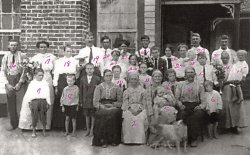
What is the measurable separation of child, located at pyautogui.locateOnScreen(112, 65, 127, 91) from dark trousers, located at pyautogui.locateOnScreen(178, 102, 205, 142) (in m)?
1.22

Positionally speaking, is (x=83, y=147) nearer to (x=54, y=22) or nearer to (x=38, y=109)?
(x=38, y=109)

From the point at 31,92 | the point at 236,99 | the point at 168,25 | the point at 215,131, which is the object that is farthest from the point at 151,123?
the point at 168,25

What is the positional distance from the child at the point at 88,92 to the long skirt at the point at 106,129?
50 centimetres

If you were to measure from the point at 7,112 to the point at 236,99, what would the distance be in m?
4.86

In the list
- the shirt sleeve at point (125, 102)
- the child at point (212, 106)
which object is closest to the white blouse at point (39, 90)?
the shirt sleeve at point (125, 102)

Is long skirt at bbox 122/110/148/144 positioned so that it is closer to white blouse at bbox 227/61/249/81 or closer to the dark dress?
the dark dress

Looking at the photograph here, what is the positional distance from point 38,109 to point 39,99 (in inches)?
7.4

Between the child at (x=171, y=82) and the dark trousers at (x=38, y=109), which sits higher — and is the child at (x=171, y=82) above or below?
above

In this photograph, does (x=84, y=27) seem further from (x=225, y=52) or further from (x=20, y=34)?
(x=225, y=52)

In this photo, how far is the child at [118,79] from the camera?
8.17 meters

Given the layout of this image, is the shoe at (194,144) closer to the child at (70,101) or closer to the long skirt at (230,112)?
the long skirt at (230,112)

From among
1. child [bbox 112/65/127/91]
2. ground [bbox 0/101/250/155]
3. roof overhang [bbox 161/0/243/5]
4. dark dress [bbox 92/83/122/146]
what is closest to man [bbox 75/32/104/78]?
child [bbox 112/65/127/91]

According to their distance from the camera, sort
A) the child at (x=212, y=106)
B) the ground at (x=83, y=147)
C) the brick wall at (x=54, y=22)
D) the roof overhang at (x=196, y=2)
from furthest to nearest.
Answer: the roof overhang at (x=196, y=2) < the brick wall at (x=54, y=22) < the child at (x=212, y=106) < the ground at (x=83, y=147)

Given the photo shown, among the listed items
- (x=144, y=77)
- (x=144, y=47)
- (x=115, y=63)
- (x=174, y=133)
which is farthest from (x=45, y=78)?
(x=174, y=133)
